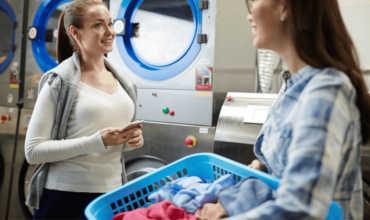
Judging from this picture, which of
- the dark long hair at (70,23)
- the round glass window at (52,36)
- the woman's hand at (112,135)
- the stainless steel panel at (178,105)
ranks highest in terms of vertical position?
the round glass window at (52,36)

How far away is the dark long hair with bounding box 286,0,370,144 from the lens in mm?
620

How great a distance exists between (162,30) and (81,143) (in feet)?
3.76

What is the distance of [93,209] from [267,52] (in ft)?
5.62

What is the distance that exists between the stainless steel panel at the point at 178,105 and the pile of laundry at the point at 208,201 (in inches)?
38.3

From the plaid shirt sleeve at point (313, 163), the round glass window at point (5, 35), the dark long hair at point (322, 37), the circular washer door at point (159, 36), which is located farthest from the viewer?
the round glass window at point (5, 35)

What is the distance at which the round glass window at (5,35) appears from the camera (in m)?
2.60

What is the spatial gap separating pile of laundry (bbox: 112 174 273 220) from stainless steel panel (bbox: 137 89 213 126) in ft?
3.19

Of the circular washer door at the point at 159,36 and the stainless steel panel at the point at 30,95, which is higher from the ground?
the circular washer door at the point at 159,36

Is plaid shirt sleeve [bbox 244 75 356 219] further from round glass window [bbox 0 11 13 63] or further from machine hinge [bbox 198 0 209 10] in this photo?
round glass window [bbox 0 11 13 63]

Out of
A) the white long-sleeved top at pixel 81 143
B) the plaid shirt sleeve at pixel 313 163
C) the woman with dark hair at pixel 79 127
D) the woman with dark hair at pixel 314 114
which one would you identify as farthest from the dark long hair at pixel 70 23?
the plaid shirt sleeve at pixel 313 163

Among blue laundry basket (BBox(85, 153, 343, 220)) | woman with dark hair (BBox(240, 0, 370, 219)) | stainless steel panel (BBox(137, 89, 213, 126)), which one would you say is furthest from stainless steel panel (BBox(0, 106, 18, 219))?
woman with dark hair (BBox(240, 0, 370, 219))

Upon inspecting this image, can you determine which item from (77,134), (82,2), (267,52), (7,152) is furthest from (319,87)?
(7,152)

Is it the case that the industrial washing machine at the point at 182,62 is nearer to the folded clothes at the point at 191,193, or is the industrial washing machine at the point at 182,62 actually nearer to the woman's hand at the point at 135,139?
the woman's hand at the point at 135,139

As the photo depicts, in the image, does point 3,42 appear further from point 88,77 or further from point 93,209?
point 93,209
